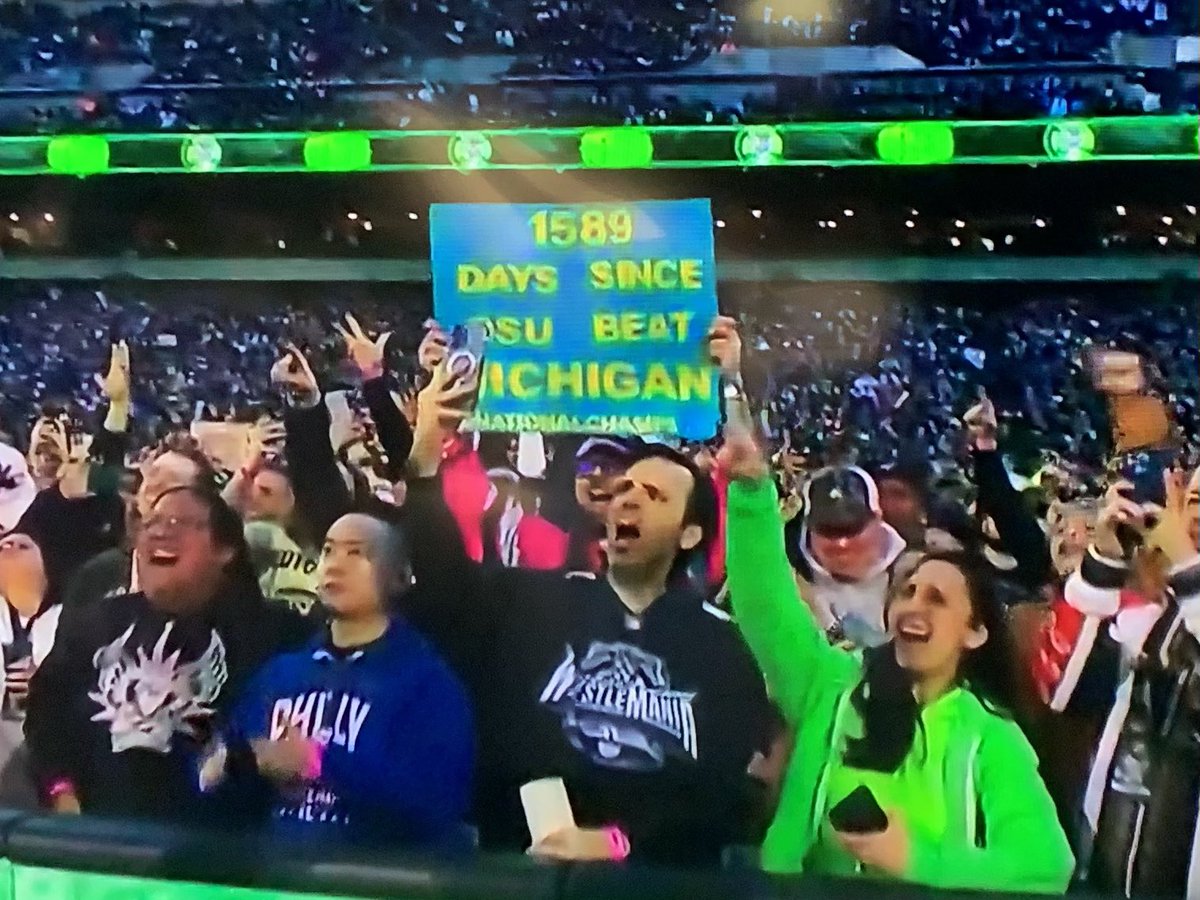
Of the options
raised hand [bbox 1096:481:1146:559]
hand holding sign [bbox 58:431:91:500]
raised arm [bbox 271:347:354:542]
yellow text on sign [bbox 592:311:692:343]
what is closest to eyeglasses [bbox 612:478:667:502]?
yellow text on sign [bbox 592:311:692:343]

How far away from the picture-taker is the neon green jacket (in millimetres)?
1021

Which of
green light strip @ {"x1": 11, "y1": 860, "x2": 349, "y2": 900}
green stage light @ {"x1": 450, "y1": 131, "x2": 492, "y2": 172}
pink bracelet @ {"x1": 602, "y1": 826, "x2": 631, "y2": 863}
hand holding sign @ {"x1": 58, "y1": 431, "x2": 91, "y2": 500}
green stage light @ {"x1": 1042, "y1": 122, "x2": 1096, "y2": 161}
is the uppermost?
green stage light @ {"x1": 450, "y1": 131, "x2": 492, "y2": 172}

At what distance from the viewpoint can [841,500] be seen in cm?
103

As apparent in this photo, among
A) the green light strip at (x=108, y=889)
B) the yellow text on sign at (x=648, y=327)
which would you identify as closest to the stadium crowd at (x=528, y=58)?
the yellow text on sign at (x=648, y=327)

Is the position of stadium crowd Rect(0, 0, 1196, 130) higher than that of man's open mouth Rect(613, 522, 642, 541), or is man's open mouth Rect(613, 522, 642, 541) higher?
stadium crowd Rect(0, 0, 1196, 130)

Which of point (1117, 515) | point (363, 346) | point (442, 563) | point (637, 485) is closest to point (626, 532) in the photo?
point (637, 485)

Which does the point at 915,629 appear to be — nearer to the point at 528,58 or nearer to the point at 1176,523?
the point at 1176,523

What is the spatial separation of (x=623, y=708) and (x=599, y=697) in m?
0.02

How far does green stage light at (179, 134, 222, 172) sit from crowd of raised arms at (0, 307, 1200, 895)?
0.48 ft

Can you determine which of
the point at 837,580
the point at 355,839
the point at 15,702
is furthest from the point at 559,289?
the point at 15,702

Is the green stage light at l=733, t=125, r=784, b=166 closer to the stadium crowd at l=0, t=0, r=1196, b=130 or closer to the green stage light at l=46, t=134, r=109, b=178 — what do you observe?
the stadium crowd at l=0, t=0, r=1196, b=130

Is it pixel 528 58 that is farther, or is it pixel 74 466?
pixel 74 466

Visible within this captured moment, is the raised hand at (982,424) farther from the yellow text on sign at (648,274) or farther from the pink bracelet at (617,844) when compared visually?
the pink bracelet at (617,844)

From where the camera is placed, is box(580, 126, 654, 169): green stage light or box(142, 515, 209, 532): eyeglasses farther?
box(142, 515, 209, 532): eyeglasses
